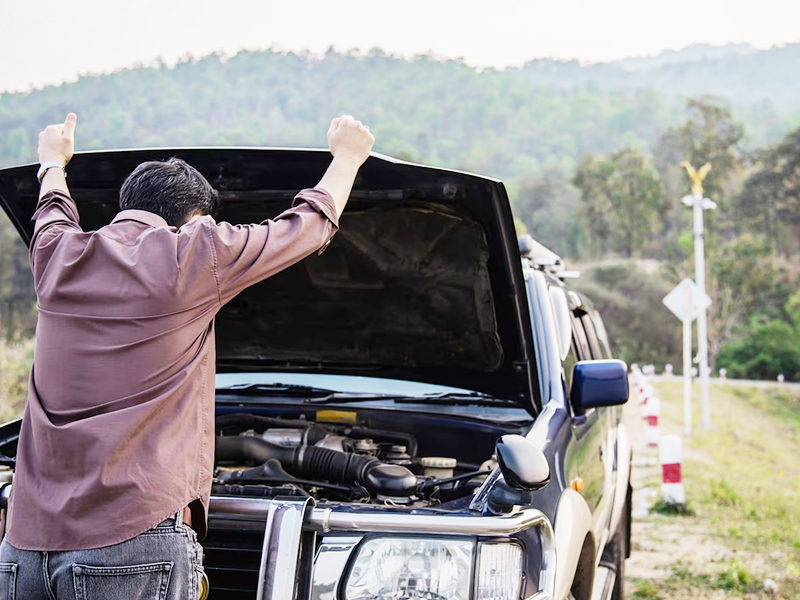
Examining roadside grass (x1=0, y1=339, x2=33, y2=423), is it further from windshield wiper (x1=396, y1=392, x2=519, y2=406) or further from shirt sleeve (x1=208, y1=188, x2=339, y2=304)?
shirt sleeve (x1=208, y1=188, x2=339, y2=304)

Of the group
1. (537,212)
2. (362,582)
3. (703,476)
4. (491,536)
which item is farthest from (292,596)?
(537,212)

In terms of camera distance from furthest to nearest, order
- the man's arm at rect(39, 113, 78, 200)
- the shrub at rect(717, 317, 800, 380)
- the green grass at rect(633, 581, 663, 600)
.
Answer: the shrub at rect(717, 317, 800, 380) → the green grass at rect(633, 581, 663, 600) → the man's arm at rect(39, 113, 78, 200)

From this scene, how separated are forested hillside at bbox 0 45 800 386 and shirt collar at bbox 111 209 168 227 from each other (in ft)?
11.1

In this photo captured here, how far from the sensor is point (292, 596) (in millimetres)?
2158

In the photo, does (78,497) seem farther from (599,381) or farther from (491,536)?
(599,381)

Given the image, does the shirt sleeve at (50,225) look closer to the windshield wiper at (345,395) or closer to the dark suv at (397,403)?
the dark suv at (397,403)

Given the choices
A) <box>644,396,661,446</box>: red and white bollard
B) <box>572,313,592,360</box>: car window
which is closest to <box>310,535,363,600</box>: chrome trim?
<box>572,313,592,360</box>: car window

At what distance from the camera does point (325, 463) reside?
321 cm

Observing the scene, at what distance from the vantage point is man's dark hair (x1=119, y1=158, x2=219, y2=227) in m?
2.14

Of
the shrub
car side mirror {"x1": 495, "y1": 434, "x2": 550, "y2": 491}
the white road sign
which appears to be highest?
the white road sign

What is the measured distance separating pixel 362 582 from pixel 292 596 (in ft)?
0.62

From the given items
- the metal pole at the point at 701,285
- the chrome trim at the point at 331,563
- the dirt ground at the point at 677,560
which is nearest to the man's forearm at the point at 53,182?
the chrome trim at the point at 331,563

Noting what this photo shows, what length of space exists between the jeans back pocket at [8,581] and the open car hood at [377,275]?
130 centimetres

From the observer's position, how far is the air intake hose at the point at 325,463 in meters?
2.97
